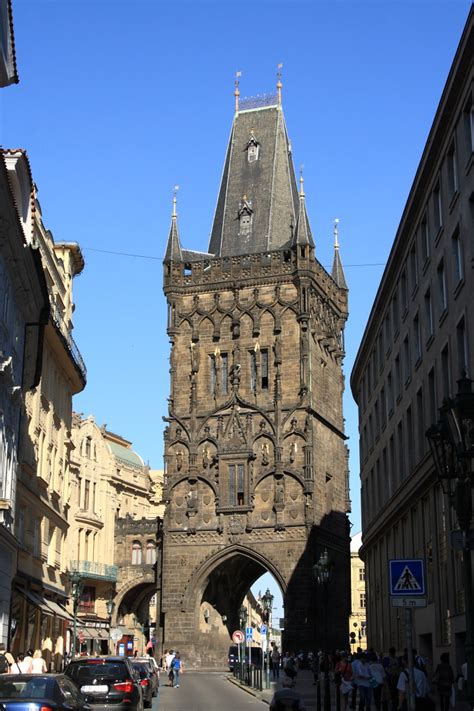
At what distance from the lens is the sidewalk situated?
3282 centimetres

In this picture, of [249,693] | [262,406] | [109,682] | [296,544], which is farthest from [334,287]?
[109,682]

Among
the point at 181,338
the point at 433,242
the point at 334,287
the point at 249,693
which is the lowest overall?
the point at 249,693

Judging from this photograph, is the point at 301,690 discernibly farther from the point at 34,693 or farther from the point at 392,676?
the point at 34,693

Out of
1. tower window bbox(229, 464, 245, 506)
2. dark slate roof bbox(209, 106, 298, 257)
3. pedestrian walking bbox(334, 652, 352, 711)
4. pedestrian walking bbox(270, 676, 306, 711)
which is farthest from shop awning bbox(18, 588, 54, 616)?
dark slate roof bbox(209, 106, 298, 257)

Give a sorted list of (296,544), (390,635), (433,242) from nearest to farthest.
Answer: (433,242) → (390,635) → (296,544)

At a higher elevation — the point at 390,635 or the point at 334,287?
the point at 334,287

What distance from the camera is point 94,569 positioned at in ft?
228

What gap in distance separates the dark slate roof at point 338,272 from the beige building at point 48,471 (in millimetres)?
28207

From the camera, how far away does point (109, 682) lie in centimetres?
2091

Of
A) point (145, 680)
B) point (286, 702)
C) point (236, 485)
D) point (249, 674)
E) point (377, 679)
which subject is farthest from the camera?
point (236, 485)

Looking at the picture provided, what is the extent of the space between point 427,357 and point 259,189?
3936 cm

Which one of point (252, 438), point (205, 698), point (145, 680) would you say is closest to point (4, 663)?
point (145, 680)

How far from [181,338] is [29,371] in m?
33.1

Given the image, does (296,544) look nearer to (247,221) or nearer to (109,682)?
(247,221)
